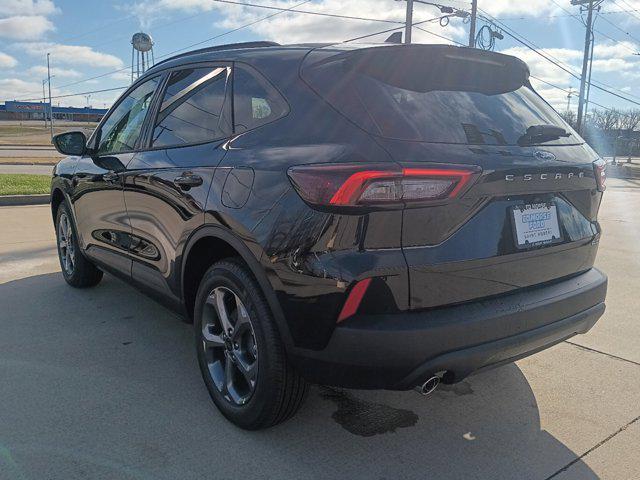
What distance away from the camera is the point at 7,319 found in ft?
13.6

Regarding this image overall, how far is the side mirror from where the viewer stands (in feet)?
14.4

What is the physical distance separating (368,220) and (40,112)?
140575 mm

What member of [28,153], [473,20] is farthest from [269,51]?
[28,153]

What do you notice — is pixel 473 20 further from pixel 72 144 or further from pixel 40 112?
pixel 40 112

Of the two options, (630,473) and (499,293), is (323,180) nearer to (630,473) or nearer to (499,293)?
(499,293)

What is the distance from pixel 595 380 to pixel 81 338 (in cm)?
324

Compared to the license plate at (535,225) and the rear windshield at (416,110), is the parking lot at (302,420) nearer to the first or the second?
the license plate at (535,225)

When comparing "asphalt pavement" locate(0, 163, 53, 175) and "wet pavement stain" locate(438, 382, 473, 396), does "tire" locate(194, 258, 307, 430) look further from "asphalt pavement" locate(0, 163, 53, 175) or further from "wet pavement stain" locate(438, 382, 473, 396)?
"asphalt pavement" locate(0, 163, 53, 175)

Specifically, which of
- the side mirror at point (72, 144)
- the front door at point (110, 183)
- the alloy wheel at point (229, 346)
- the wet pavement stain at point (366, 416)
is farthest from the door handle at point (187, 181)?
the side mirror at point (72, 144)

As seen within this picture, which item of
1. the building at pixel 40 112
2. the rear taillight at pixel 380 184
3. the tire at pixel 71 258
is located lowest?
the tire at pixel 71 258

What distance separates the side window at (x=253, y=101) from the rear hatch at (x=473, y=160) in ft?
0.60

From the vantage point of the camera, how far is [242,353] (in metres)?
2.68

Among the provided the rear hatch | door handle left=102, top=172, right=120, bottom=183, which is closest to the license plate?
the rear hatch

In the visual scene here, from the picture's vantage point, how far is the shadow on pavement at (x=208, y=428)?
2.40 metres
